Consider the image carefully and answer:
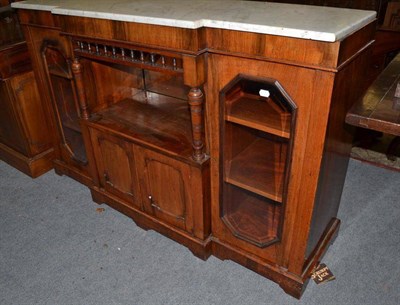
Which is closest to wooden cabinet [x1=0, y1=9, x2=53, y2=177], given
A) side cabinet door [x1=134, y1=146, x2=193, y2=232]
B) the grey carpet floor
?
the grey carpet floor

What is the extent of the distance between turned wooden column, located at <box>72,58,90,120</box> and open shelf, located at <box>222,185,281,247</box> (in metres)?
0.86

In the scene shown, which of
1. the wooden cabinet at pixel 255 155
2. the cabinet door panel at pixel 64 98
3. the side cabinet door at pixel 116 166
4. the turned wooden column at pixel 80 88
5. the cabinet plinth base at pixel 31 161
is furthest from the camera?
the cabinet plinth base at pixel 31 161

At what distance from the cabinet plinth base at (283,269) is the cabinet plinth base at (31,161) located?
141cm

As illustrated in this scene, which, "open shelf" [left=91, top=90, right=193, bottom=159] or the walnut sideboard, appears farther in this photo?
"open shelf" [left=91, top=90, right=193, bottom=159]

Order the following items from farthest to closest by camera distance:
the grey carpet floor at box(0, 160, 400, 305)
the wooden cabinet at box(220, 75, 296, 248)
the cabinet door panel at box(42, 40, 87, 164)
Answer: the cabinet door panel at box(42, 40, 87, 164)
the grey carpet floor at box(0, 160, 400, 305)
the wooden cabinet at box(220, 75, 296, 248)

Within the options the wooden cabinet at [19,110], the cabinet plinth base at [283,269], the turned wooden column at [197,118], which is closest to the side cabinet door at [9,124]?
the wooden cabinet at [19,110]

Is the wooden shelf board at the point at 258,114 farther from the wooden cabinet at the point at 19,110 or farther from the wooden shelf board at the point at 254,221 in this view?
the wooden cabinet at the point at 19,110

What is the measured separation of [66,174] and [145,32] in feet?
4.74

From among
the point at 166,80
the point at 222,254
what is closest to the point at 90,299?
the point at 222,254

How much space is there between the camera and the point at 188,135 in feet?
5.91

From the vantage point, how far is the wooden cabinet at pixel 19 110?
2.28m

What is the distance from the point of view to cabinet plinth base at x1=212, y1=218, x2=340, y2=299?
1641mm

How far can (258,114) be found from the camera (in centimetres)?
145

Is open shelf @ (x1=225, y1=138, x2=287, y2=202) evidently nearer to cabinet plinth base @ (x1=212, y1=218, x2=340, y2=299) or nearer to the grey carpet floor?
cabinet plinth base @ (x1=212, y1=218, x2=340, y2=299)
